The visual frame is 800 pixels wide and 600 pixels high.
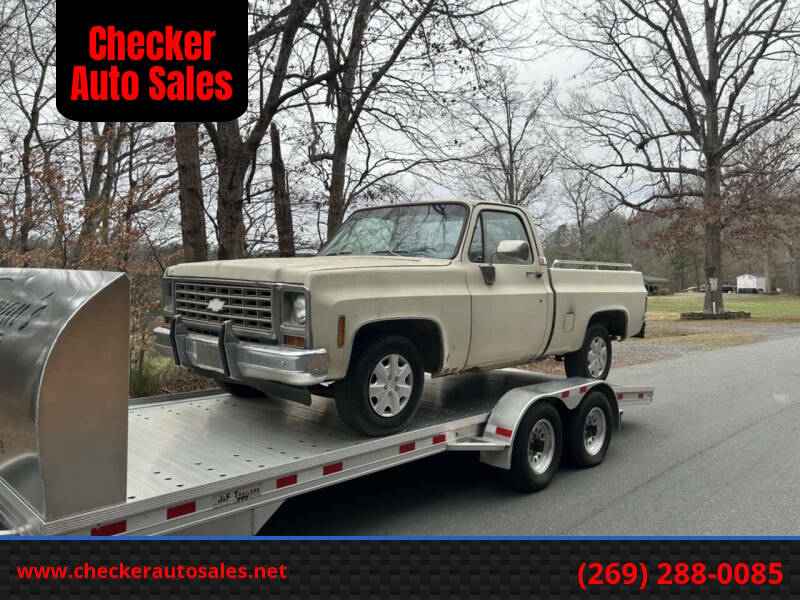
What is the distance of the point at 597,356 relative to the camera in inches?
276

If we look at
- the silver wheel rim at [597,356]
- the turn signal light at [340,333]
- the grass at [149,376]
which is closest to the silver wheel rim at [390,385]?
the turn signal light at [340,333]

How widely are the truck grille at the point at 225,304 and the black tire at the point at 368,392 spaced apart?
64 cm

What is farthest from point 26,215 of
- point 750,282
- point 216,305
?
point 750,282

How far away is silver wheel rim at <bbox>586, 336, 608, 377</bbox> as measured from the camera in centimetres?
689

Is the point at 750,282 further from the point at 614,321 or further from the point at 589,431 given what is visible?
the point at 589,431

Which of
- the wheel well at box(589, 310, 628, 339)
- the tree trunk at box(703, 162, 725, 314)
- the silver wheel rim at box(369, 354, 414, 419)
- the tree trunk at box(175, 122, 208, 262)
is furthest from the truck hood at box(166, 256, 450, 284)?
the tree trunk at box(703, 162, 725, 314)

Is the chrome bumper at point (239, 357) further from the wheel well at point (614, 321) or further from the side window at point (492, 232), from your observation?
the wheel well at point (614, 321)

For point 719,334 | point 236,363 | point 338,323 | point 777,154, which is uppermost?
point 777,154

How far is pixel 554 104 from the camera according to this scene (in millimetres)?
29953

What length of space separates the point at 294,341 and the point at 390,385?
787mm

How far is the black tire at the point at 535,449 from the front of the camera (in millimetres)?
5008

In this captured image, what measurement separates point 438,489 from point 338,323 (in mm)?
1906
